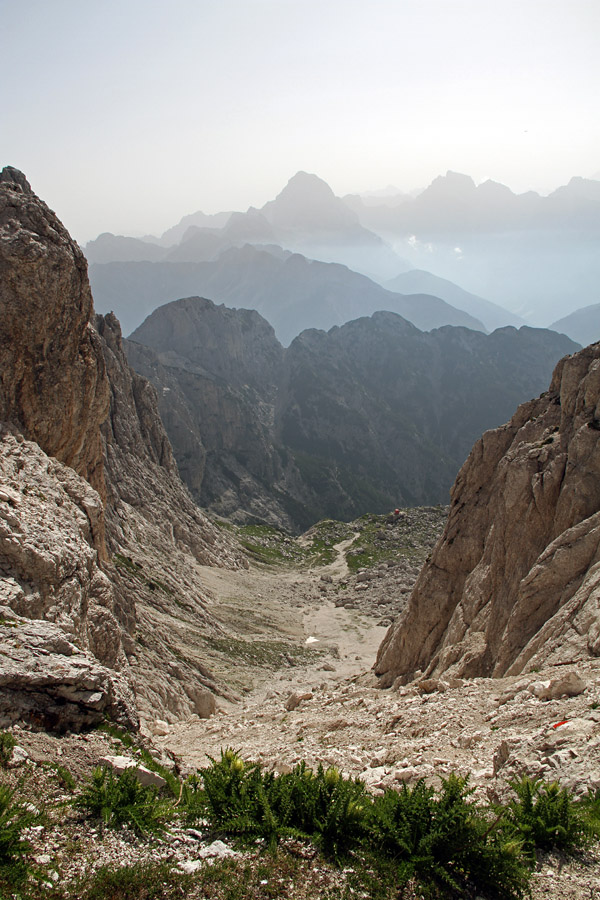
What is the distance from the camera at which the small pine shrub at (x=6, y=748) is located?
8.60 meters

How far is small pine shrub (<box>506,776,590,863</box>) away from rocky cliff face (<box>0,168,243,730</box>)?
9.11 meters

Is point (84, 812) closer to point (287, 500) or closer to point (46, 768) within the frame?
point (46, 768)

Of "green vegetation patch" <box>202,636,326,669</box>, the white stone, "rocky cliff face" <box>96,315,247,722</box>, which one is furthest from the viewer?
"green vegetation patch" <box>202,636,326,669</box>

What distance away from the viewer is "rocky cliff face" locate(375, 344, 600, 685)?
18.2 metres

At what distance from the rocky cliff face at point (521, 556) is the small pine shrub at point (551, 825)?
823 cm

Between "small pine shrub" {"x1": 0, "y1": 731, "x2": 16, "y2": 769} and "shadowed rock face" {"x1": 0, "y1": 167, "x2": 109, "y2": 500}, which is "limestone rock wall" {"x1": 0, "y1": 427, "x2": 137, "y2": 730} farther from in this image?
"shadowed rock face" {"x1": 0, "y1": 167, "x2": 109, "y2": 500}

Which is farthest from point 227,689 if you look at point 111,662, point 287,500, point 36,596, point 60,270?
point 287,500

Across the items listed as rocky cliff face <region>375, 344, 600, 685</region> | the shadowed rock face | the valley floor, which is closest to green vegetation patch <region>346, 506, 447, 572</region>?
rocky cliff face <region>375, 344, 600, 685</region>

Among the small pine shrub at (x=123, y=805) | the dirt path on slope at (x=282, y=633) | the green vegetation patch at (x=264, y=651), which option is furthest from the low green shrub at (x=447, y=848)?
the green vegetation patch at (x=264, y=651)

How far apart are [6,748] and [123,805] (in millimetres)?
2595

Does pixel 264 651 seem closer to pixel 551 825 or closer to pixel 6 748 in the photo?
pixel 6 748

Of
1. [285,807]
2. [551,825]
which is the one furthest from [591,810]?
[285,807]

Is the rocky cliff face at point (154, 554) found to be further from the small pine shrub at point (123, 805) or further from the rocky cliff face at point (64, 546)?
the small pine shrub at point (123, 805)

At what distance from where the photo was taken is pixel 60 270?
1270 inches
